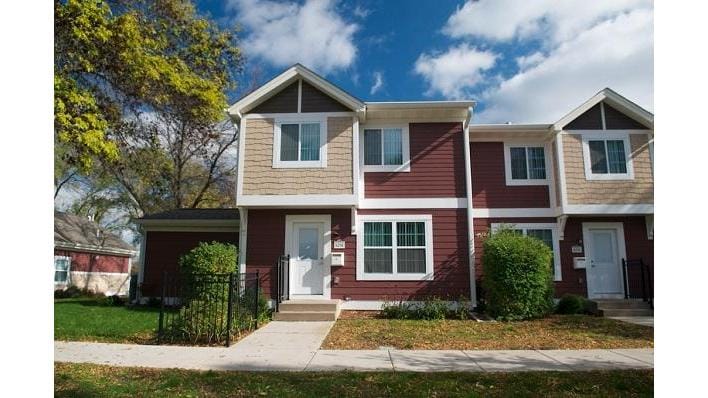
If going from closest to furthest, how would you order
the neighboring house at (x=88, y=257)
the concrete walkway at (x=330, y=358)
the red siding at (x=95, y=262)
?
the concrete walkway at (x=330, y=358) < the neighboring house at (x=88, y=257) < the red siding at (x=95, y=262)

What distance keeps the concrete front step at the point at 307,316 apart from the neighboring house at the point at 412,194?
1158 millimetres

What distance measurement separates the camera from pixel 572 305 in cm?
1132

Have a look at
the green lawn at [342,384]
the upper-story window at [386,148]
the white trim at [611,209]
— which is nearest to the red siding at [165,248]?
the upper-story window at [386,148]

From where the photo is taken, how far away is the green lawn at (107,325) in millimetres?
7988

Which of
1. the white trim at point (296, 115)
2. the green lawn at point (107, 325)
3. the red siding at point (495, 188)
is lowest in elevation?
the green lawn at point (107, 325)

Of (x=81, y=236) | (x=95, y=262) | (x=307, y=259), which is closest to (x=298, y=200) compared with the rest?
(x=307, y=259)

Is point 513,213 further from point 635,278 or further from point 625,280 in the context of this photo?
point 635,278

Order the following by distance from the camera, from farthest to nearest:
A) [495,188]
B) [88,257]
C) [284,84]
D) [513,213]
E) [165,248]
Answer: [88,257]
[165,248]
[495,188]
[513,213]
[284,84]

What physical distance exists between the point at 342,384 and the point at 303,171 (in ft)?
24.2

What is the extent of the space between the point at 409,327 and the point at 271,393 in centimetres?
516

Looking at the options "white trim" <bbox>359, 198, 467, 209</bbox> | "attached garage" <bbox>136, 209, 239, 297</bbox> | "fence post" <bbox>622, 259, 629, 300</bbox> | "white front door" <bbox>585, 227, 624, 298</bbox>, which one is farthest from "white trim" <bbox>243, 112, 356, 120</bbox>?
"fence post" <bbox>622, 259, 629, 300</bbox>

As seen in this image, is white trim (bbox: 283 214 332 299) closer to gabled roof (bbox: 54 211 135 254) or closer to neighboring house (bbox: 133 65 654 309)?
neighboring house (bbox: 133 65 654 309)

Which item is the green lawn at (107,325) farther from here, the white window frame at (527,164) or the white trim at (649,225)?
the white trim at (649,225)
